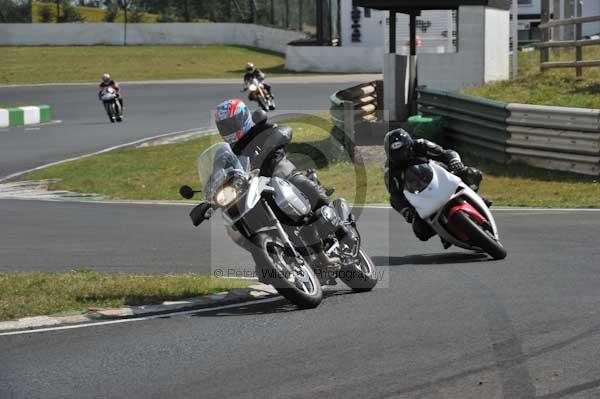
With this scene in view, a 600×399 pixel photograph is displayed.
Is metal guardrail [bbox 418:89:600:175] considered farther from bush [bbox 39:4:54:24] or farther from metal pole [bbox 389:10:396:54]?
bush [bbox 39:4:54:24]

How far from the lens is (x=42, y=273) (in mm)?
10602

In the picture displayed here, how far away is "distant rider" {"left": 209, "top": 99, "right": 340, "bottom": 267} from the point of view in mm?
8508

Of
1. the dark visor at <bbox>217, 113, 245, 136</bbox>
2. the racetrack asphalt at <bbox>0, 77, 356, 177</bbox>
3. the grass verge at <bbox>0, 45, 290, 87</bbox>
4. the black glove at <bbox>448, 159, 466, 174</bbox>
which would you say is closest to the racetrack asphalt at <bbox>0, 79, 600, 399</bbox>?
the black glove at <bbox>448, 159, 466, 174</bbox>

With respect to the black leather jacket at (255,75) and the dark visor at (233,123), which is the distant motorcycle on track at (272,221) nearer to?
the dark visor at (233,123)

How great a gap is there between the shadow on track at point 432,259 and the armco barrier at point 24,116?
2532 cm

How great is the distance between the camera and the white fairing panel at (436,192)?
34.1ft

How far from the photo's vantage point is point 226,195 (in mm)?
7871

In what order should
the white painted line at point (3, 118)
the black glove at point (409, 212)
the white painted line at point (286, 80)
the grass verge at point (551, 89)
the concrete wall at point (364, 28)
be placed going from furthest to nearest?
the concrete wall at point (364, 28), the white painted line at point (286, 80), the white painted line at point (3, 118), the grass verge at point (551, 89), the black glove at point (409, 212)

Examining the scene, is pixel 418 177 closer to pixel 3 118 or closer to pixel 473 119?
pixel 473 119

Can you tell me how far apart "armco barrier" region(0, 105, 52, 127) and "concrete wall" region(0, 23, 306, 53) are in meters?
24.0

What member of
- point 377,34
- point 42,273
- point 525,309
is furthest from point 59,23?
point 525,309

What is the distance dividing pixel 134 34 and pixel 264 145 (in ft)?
172

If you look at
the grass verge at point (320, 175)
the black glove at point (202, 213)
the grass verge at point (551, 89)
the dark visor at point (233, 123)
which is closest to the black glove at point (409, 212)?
the dark visor at point (233, 123)

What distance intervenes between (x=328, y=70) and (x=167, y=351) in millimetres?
43003
